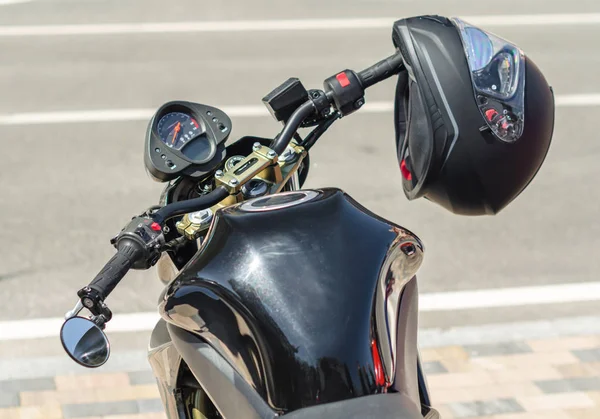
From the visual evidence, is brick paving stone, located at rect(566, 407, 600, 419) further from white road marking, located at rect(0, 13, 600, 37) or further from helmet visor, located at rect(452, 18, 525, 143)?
white road marking, located at rect(0, 13, 600, 37)

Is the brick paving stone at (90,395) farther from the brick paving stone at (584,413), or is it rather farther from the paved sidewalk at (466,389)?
the brick paving stone at (584,413)

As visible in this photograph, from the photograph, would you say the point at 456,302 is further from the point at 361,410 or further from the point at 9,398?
the point at 361,410

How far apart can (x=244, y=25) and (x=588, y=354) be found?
5.66 m

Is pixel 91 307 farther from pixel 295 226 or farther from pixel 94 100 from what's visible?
pixel 94 100

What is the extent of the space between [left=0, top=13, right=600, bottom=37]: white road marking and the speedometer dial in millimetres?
6499

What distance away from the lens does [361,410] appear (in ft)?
5.15

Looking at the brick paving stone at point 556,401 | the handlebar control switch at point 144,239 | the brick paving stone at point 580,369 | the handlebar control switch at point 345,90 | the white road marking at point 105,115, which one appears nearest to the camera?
the handlebar control switch at point 144,239

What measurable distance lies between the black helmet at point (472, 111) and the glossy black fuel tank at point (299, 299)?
0.34m

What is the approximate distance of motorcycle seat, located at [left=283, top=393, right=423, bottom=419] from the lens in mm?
1563

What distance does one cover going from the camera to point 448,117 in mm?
2033

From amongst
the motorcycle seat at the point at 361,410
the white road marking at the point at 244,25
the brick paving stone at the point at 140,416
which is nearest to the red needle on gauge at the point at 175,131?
the motorcycle seat at the point at 361,410

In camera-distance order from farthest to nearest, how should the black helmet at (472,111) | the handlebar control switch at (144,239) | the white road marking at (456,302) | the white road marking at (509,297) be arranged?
the white road marking at (509,297) → the white road marking at (456,302) → the black helmet at (472,111) → the handlebar control switch at (144,239)

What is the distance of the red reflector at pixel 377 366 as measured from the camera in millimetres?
1643

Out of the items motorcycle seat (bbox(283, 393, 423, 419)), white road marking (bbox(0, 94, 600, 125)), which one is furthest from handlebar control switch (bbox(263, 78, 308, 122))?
white road marking (bbox(0, 94, 600, 125))
